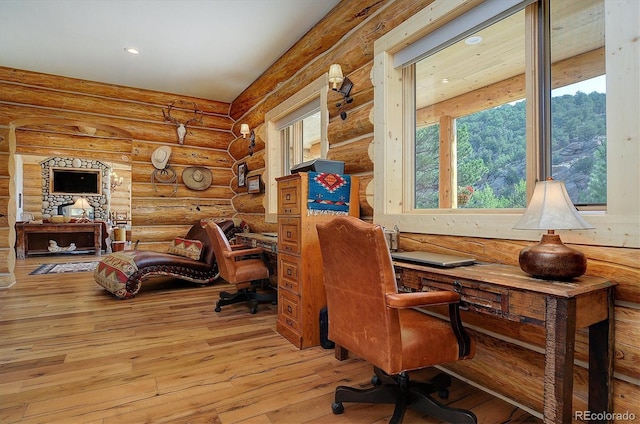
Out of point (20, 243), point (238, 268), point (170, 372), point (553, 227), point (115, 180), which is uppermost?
point (115, 180)

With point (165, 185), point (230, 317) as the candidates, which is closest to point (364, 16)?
point (230, 317)

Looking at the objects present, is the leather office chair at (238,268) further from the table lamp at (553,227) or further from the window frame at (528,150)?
the table lamp at (553,227)

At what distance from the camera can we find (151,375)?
2221 millimetres

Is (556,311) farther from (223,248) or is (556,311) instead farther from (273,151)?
(273,151)

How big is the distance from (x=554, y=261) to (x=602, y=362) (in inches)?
18.8

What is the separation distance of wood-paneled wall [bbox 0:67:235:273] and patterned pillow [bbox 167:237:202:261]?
0.93m

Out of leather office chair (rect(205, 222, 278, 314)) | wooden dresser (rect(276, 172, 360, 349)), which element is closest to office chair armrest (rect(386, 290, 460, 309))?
wooden dresser (rect(276, 172, 360, 349))

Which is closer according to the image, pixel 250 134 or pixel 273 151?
pixel 273 151

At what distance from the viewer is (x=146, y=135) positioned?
5.63 meters

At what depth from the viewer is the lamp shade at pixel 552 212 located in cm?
139

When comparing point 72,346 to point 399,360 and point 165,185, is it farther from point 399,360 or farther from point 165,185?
point 165,185

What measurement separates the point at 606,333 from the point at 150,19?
4339 mm

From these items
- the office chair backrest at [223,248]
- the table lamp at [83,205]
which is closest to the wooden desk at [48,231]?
the table lamp at [83,205]

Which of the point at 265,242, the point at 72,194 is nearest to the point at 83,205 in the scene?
the point at 72,194
